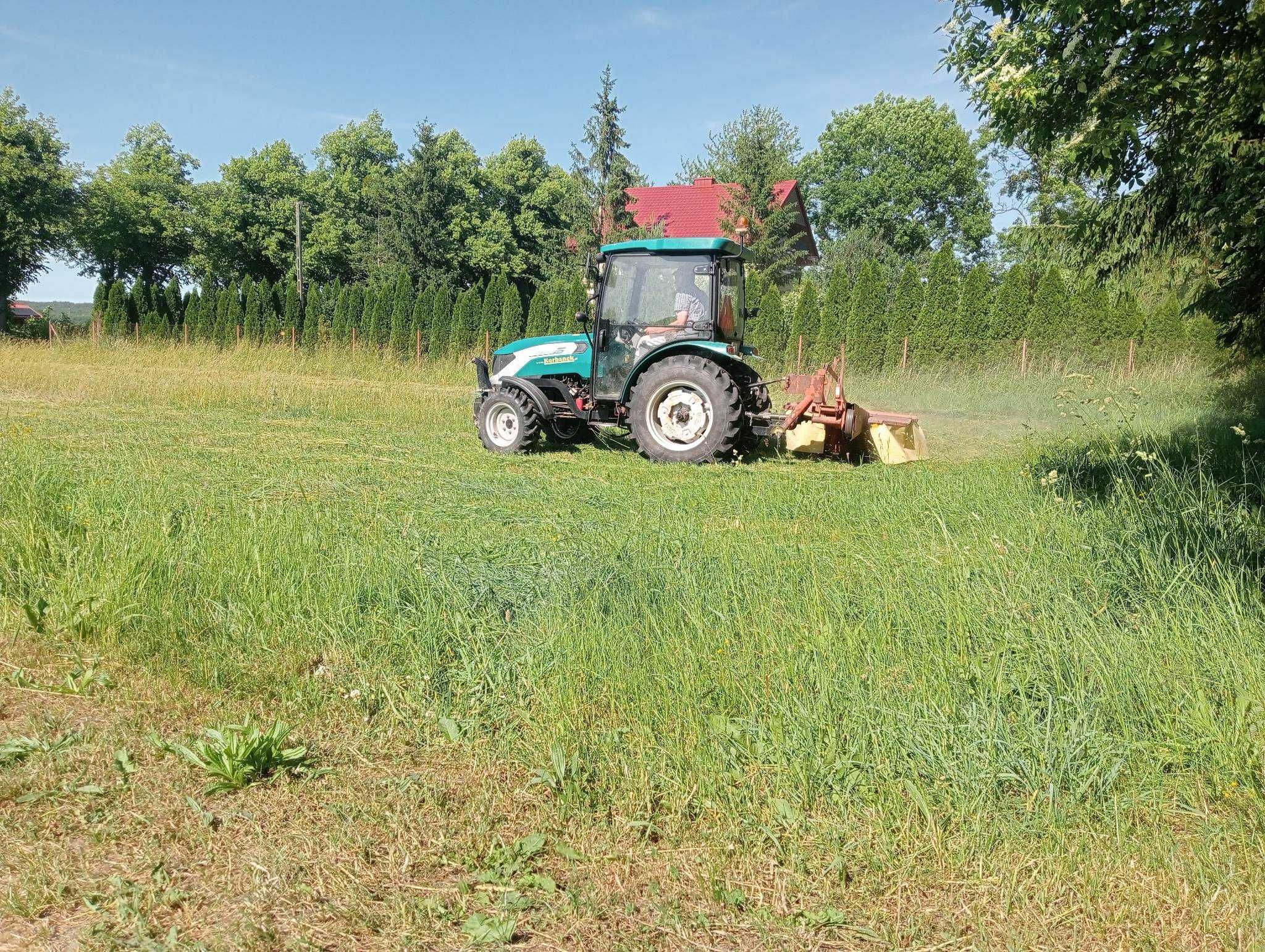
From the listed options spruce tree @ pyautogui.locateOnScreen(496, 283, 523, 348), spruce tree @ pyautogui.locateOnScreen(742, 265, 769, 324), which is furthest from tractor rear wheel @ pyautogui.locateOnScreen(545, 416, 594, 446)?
spruce tree @ pyautogui.locateOnScreen(496, 283, 523, 348)

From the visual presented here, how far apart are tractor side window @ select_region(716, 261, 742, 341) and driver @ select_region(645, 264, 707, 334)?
7.0 inches

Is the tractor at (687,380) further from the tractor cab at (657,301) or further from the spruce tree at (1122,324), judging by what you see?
the spruce tree at (1122,324)

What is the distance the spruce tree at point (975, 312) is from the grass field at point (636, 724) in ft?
53.3

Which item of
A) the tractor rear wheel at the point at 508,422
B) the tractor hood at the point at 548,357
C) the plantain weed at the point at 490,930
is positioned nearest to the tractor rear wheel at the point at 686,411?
the tractor hood at the point at 548,357

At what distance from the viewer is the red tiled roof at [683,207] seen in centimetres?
3700

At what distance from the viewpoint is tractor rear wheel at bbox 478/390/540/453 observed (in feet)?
31.0

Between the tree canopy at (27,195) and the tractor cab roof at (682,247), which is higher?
the tree canopy at (27,195)

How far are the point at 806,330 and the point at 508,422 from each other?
45.4ft

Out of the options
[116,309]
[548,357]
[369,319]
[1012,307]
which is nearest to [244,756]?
[548,357]

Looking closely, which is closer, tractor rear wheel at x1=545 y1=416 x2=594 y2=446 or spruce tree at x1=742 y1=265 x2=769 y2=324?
tractor rear wheel at x1=545 y1=416 x2=594 y2=446

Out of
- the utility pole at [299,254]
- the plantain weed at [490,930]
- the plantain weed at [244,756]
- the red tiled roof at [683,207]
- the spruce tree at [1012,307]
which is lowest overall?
the plantain weed at [490,930]

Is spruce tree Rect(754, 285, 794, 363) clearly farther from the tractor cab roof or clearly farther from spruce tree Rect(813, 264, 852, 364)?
the tractor cab roof

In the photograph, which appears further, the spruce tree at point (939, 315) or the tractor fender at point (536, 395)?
the spruce tree at point (939, 315)

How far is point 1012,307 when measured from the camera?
67.2ft
